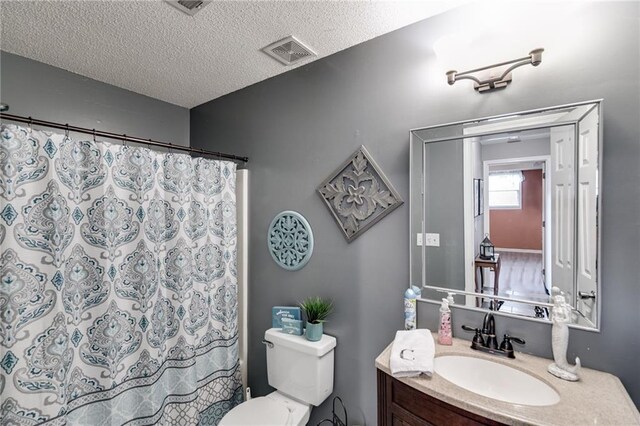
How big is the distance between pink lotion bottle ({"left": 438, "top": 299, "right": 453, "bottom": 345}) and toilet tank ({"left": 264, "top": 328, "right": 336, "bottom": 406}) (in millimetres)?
679

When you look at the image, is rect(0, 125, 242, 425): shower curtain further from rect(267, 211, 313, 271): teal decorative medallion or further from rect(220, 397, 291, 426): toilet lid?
rect(220, 397, 291, 426): toilet lid

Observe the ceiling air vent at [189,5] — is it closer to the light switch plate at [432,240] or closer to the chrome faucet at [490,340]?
the light switch plate at [432,240]

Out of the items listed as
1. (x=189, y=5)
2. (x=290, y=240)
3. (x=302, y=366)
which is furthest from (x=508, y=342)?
(x=189, y=5)

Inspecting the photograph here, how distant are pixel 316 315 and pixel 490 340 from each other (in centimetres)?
93

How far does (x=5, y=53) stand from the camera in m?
1.77

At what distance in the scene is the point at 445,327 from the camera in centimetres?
138

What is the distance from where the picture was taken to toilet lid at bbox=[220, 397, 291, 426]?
1.61 metres

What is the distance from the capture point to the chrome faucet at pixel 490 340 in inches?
49.3

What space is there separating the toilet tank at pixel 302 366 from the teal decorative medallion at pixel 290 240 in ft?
1.55

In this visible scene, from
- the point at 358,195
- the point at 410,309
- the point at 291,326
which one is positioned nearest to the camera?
the point at 410,309

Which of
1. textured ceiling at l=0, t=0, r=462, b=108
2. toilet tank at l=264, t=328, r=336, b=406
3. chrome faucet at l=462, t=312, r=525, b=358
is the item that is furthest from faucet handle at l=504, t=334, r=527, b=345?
textured ceiling at l=0, t=0, r=462, b=108

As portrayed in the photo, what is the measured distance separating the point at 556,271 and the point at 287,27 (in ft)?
5.65

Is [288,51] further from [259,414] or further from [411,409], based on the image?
[259,414]

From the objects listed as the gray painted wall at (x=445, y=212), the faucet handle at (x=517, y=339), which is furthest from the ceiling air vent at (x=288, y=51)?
the faucet handle at (x=517, y=339)
